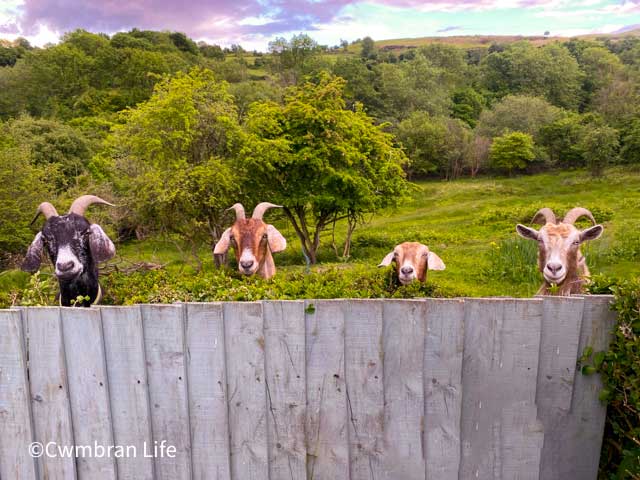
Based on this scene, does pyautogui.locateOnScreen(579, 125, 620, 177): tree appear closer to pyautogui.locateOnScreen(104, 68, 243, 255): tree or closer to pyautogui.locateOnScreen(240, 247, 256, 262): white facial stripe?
pyautogui.locateOnScreen(104, 68, 243, 255): tree

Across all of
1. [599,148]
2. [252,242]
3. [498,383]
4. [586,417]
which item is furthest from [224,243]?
[599,148]

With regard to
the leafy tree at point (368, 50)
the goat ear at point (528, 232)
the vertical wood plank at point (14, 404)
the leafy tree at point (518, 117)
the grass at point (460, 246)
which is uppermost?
the leafy tree at point (368, 50)

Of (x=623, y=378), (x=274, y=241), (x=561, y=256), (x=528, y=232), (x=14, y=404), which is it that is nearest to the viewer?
(x=623, y=378)

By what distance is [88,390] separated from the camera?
3.51 metres

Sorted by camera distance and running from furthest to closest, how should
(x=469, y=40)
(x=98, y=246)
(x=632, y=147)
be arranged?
(x=469, y=40) < (x=632, y=147) < (x=98, y=246)

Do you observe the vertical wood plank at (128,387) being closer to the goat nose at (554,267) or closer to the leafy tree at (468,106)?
the goat nose at (554,267)

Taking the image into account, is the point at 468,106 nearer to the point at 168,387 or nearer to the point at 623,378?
the point at 623,378

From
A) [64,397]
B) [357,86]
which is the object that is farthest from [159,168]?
[357,86]

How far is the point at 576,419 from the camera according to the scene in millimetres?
3375

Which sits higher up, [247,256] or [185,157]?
[185,157]

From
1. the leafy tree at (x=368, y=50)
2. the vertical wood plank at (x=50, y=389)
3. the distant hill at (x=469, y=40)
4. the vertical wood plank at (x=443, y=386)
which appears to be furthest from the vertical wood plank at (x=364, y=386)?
the distant hill at (x=469, y=40)

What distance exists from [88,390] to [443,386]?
230 centimetres

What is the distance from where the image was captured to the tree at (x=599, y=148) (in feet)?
116

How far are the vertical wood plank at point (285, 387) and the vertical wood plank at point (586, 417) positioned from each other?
5.37 ft
